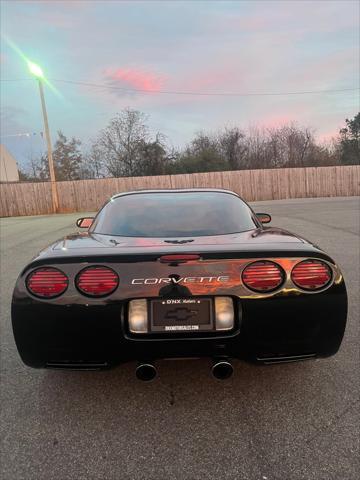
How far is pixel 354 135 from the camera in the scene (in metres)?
50.0

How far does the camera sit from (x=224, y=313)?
207 centimetres

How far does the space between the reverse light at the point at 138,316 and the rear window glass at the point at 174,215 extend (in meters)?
0.69

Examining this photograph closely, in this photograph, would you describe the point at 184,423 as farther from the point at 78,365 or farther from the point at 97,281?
the point at 97,281

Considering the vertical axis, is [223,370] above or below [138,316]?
below

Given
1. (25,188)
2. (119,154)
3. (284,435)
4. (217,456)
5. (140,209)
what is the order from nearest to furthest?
(217,456) < (284,435) < (140,209) < (25,188) < (119,154)

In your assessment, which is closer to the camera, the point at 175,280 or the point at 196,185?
the point at 175,280

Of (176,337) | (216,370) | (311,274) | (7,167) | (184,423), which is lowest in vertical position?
(184,423)

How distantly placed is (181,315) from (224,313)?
24cm

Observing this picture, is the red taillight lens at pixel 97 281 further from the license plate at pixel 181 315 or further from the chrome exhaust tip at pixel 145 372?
the chrome exhaust tip at pixel 145 372

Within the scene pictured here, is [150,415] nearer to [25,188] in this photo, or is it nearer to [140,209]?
[140,209]

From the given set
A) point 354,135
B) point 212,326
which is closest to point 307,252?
point 212,326

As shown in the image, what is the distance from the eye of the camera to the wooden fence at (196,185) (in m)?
25.2

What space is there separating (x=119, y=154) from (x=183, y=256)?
4017cm

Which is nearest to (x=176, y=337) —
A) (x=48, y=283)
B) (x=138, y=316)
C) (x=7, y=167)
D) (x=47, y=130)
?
(x=138, y=316)
